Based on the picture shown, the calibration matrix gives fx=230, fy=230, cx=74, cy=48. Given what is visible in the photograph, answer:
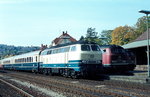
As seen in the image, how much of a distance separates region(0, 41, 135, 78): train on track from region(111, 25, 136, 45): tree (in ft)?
175

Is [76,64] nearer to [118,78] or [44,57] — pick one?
[118,78]

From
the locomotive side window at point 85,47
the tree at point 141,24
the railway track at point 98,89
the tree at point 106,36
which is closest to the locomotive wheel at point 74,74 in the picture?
the locomotive side window at point 85,47

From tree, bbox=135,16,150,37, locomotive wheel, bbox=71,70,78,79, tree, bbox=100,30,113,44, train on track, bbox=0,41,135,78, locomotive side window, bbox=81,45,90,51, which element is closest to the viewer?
train on track, bbox=0,41,135,78

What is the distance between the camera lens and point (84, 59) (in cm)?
1820

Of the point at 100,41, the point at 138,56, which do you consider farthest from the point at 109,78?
the point at 100,41

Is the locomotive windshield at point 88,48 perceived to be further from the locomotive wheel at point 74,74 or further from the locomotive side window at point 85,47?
the locomotive wheel at point 74,74

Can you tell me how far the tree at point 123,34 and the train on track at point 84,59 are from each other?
53352 mm

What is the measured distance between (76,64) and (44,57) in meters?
8.89

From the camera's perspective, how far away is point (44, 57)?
26.5 m

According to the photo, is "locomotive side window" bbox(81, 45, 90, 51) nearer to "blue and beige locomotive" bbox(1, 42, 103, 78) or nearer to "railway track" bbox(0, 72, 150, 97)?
"blue and beige locomotive" bbox(1, 42, 103, 78)

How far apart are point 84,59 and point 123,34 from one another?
62.9 metres

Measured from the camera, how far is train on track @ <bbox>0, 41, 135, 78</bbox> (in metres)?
18.3

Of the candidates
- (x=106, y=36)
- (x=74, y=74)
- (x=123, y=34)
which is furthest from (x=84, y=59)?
(x=106, y=36)

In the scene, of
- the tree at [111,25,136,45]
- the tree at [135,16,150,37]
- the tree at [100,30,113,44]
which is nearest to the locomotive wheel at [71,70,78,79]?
the tree at [111,25,136,45]
